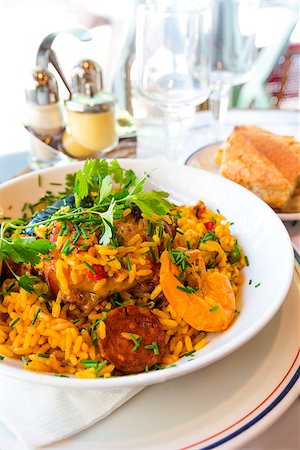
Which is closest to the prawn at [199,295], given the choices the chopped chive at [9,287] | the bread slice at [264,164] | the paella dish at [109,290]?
the paella dish at [109,290]

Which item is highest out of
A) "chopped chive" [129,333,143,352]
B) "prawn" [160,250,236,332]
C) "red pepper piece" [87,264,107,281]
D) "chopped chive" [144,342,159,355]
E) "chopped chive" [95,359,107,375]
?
"red pepper piece" [87,264,107,281]

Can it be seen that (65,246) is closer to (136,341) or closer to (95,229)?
(95,229)

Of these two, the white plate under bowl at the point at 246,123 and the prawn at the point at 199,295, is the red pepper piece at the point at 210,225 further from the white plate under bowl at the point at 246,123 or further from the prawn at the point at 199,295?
the white plate under bowl at the point at 246,123

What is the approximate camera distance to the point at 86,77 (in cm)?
270

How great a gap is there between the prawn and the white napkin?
28 cm

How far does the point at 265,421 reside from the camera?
3.84 ft

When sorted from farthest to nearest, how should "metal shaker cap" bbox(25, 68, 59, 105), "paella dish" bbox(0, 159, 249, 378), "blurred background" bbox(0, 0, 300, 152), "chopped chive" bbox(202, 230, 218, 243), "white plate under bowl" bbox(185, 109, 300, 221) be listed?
"blurred background" bbox(0, 0, 300, 152), "white plate under bowl" bbox(185, 109, 300, 221), "metal shaker cap" bbox(25, 68, 59, 105), "chopped chive" bbox(202, 230, 218, 243), "paella dish" bbox(0, 159, 249, 378)

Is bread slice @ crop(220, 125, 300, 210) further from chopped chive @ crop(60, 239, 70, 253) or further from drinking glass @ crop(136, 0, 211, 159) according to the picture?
chopped chive @ crop(60, 239, 70, 253)

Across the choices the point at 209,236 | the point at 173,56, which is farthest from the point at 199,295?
the point at 173,56

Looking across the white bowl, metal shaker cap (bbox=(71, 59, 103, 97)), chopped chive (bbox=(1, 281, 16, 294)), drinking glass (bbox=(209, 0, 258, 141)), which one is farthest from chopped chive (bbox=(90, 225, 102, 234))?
drinking glass (bbox=(209, 0, 258, 141))

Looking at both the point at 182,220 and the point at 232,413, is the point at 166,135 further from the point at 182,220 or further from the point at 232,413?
the point at 232,413

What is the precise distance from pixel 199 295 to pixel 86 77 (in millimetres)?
1685

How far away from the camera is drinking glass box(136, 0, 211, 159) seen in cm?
273

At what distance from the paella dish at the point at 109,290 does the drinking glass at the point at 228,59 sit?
5.48 ft
